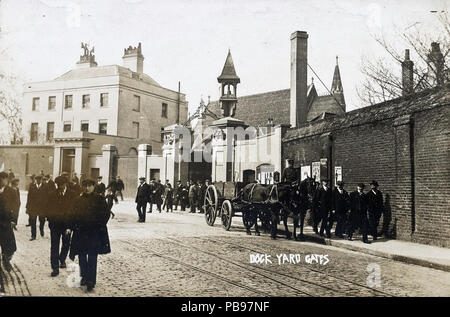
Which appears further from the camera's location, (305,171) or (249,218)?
(305,171)

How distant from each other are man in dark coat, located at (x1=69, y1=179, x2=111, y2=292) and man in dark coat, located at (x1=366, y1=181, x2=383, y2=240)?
7280 millimetres

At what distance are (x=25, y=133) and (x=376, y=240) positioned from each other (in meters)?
9.90

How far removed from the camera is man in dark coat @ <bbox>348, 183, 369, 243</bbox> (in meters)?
10.5

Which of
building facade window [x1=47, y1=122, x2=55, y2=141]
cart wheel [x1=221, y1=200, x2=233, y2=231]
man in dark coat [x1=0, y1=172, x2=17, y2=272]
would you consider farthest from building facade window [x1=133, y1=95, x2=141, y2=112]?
man in dark coat [x1=0, y1=172, x2=17, y2=272]

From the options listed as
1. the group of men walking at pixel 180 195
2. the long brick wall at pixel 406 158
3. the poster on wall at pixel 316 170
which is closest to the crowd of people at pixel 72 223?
the long brick wall at pixel 406 158

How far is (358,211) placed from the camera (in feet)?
35.5

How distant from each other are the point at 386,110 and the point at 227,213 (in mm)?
5655

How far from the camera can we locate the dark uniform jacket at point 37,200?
27.7ft

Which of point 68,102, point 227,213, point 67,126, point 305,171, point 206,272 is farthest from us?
point 67,126

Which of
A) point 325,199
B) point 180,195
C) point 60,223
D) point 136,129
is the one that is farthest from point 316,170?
point 136,129

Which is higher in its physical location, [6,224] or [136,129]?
[136,129]

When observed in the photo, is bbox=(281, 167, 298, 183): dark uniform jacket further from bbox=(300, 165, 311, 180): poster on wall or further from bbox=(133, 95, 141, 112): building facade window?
bbox=(133, 95, 141, 112): building facade window

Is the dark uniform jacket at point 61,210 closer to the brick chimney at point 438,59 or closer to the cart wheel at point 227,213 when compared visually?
the cart wheel at point 227,213

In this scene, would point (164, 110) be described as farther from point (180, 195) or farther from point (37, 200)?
point (37, 200)
